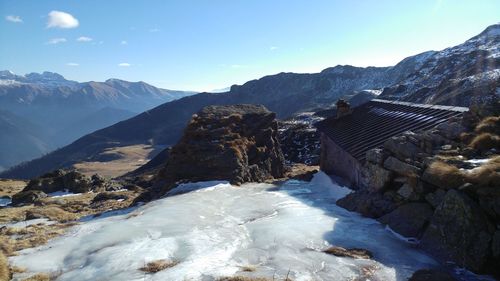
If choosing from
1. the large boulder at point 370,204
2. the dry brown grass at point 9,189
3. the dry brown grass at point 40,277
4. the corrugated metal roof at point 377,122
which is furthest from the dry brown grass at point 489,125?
the dry brown grass at point 9,189

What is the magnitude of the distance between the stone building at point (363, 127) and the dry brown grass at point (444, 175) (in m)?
4.95

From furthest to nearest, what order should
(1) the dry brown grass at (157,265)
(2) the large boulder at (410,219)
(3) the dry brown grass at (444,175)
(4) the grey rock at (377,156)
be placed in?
(4) the grey rock at (377,156) → (2) the large boulder at (410,219) → (3) the dry brown grass at (444,175) → (1) the dry brown grass at (157,265)

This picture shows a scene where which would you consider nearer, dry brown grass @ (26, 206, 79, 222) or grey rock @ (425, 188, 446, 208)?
grey rock @ (425, 188, 446, 208)

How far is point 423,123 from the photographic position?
18.2 m

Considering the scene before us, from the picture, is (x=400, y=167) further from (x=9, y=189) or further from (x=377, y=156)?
(x=9, y=189)

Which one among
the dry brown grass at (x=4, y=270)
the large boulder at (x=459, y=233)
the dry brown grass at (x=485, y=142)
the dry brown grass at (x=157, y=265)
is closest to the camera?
the large boulder at (x=459, y=233)

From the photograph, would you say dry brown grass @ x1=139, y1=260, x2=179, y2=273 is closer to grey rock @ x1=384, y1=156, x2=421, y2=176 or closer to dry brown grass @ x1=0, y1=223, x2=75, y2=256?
dry brown grass @ x1=0, y1=223, x2=75, y2=256

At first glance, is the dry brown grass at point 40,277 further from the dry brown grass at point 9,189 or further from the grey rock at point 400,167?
the dry brown grass at point 9,189

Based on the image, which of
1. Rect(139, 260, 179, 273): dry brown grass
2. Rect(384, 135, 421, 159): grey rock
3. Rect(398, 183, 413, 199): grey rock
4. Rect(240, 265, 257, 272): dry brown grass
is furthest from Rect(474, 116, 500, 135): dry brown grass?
Rect(139, 260, 179, 273): dry brown grass

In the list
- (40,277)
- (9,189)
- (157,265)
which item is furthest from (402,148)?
(9,189)

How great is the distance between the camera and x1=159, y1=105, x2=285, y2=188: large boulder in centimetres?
2261

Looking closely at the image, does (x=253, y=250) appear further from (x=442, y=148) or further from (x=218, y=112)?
(x=218, y=112)

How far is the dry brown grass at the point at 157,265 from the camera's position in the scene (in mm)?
9912

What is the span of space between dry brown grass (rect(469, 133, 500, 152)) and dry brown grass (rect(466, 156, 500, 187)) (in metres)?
1.79
